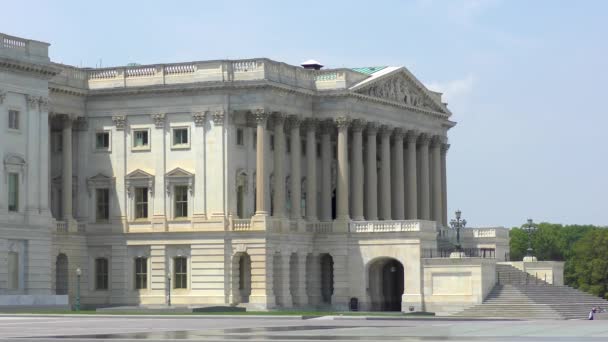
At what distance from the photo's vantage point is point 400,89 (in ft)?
460

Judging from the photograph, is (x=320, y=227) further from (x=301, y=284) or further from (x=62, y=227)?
(x=62, y=227)

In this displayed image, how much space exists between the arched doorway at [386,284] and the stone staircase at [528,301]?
9.26m

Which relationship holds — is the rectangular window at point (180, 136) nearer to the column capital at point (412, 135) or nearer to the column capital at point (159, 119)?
the column capital at point (159, 119)

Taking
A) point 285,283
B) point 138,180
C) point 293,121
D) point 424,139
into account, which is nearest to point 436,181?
point 424,139

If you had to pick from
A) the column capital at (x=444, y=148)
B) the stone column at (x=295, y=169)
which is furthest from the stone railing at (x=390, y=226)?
the column capital at (x=444, y=148)

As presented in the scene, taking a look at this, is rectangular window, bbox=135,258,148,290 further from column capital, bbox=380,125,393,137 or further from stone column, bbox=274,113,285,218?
column capital, bbox=380,125,393,137

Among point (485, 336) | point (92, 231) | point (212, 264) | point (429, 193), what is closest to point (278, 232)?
point (212, 264)

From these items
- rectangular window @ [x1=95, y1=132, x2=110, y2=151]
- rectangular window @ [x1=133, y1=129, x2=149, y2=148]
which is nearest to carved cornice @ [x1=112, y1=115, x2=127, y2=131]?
rectangular window @ [x1=133, y1=129, x2=149, y2=148]

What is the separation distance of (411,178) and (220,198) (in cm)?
2515

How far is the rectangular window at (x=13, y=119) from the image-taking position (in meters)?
115

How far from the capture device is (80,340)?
69.1 meters

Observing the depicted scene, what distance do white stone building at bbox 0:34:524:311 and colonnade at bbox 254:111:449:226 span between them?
8.0 inches

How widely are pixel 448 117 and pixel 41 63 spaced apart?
46.6 metres

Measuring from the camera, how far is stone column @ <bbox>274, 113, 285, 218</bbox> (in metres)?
126
